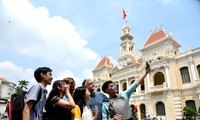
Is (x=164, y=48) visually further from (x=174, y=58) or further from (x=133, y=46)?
(x=133, y=46)

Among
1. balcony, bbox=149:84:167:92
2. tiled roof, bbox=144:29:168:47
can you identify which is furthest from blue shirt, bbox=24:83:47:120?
tiled roof, bbox=144:29:168:47

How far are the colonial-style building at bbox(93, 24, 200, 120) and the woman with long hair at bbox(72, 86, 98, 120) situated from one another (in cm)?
1895

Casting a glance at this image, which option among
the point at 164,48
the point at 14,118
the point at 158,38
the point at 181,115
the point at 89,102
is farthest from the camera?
the point at 158,38

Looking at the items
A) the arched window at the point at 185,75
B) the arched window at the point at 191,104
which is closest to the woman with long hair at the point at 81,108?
the arched window at the point at 191,104

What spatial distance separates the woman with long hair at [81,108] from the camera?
8.84ft

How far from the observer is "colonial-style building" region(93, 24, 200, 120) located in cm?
1952

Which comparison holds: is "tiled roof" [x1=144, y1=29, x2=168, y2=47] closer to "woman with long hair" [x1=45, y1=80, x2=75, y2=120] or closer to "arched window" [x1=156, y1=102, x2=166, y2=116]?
"arched window" [x1=156, y1=102, x2=166, y2=116]

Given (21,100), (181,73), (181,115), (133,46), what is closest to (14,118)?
(21,100)

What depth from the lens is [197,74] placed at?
62.6 feet

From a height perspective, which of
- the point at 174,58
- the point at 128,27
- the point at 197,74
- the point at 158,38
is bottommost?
the point at 197,74

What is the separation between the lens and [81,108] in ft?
9.61

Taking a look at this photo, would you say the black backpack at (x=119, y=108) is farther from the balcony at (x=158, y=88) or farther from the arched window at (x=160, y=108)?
the arched window at (x=160, y=108)

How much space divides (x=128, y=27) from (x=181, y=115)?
18.2 metres

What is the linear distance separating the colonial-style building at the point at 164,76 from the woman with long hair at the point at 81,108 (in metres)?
18.9
